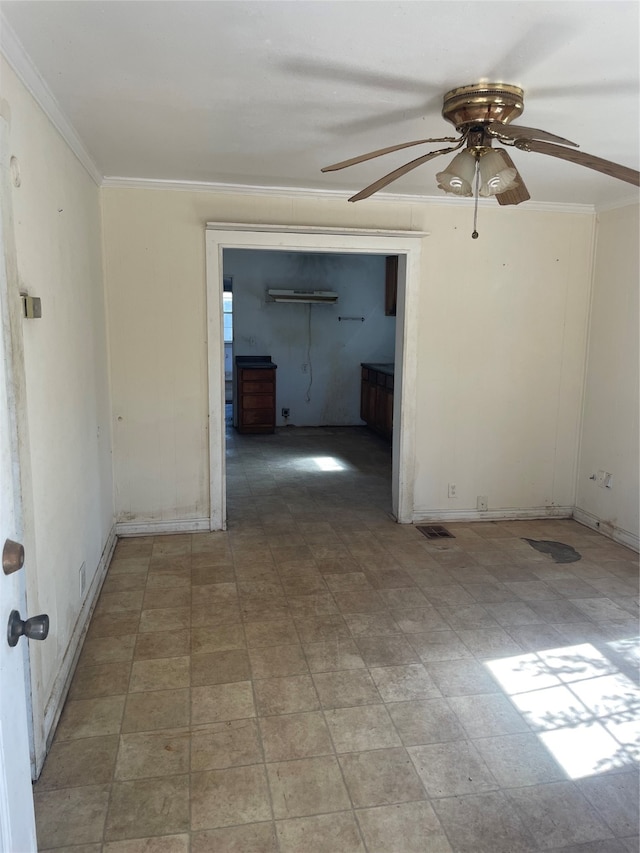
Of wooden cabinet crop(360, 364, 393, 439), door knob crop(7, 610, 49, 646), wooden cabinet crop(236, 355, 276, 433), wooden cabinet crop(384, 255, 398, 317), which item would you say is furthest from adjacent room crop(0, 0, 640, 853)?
wooden cabinet crop(384, 255, 398, 317)

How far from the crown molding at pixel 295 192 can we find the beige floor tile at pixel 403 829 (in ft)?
11.3

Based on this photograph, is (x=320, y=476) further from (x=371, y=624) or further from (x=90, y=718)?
(x=90, y=718)

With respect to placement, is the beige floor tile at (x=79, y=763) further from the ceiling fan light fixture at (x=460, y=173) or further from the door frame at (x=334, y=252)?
the ceiling fan light fixture at (x=460, y=173)

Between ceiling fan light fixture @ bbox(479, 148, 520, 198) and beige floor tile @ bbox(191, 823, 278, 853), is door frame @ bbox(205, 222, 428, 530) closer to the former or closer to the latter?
ceiling fan light fixture @ bbox(479, 148, 520, 198)

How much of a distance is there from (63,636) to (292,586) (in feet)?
4.25

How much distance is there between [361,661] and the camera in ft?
8.61

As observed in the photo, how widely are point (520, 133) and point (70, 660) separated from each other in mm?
2685

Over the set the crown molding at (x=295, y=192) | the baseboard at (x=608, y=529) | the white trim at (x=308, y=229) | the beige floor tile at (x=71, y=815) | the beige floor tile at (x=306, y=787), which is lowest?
the beige floor tile at (x=306, y=787)

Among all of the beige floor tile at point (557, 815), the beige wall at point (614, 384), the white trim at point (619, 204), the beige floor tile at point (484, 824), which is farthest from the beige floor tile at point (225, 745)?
the white trim at point (619, 204)

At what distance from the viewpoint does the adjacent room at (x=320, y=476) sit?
1778mm

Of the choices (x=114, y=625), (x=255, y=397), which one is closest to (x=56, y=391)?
(x=114, y=625)

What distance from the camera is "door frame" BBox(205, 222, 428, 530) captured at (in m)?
3.92

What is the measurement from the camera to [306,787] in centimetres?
192

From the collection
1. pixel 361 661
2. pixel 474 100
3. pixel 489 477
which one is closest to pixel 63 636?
pixel 361 661
